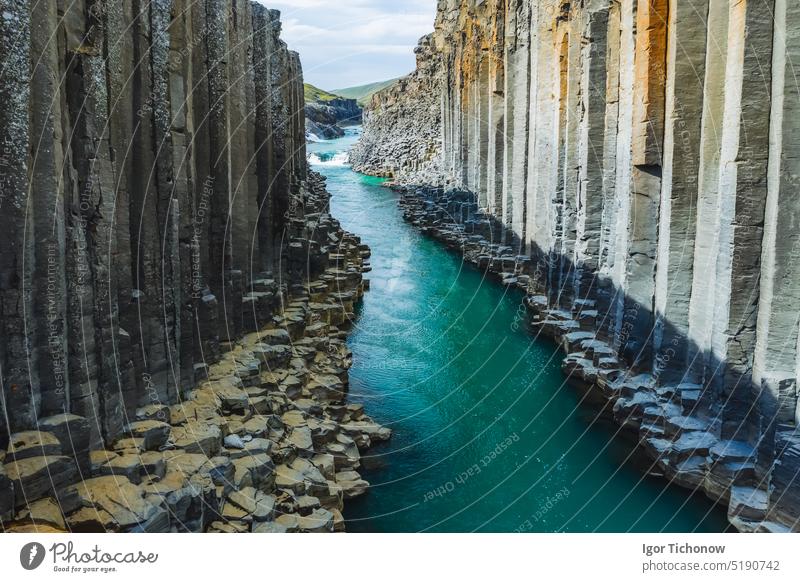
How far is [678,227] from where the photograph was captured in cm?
1488

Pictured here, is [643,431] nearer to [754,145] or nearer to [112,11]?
[754,145]

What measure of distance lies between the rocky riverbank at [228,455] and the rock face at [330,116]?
85.7m

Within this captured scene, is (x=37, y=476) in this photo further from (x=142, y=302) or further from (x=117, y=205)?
(x=117, y=205)

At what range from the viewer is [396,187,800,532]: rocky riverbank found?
35.9ft

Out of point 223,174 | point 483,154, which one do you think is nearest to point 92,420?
point 223,174

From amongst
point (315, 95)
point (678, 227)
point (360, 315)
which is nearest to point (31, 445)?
point (678, 227)

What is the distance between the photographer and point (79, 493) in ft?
28.6

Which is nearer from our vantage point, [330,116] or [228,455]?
[228,455]

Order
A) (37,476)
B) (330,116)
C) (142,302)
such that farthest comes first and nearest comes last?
(330,116)
(142,302)
(37,476)

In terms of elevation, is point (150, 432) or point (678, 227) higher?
point (678, 227)

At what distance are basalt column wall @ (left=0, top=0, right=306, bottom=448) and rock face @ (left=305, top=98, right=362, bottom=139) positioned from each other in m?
84.9

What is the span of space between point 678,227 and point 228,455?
9.23 m

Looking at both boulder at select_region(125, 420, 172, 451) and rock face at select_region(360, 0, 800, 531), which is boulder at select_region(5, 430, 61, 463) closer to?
boulder at select_region(125, 420, 172, 451)

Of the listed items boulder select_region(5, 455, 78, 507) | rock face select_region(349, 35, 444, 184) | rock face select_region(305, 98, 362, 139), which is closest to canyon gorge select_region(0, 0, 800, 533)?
boulder select_region(5, 455, 78, 507)
